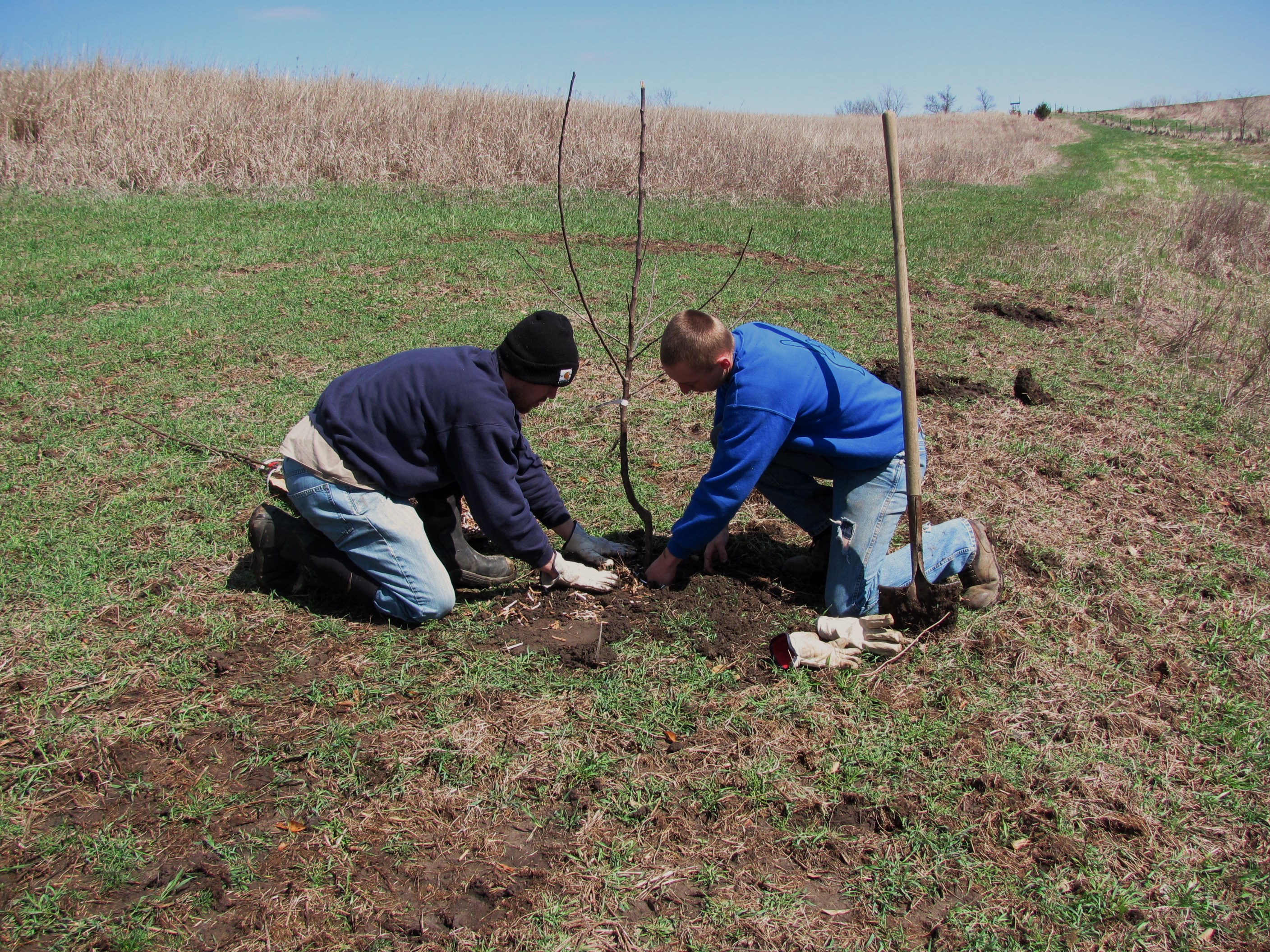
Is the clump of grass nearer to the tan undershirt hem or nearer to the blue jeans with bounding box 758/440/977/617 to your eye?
the blue jeans with bounding box 758/440/977/617

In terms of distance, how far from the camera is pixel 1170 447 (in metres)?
5.58

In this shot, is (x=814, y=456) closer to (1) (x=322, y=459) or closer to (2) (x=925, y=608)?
(2) (x=925, y=608)

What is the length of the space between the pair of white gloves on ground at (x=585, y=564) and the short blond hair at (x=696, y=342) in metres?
1.04

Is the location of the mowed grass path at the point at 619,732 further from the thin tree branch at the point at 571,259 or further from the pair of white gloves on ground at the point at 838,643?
the thin tree branch at the point at 571,259

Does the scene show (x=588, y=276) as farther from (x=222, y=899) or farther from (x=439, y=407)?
(x=222, y=899)

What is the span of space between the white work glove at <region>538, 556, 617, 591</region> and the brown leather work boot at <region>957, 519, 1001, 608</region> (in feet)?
5.20

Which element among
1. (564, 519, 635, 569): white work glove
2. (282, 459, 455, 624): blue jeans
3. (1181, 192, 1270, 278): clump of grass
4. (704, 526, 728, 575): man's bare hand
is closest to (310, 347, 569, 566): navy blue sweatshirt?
(282, 459, 455, 624): blue jeans

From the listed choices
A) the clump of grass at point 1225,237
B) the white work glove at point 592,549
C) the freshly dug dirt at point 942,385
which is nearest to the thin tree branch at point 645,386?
the freshly dug dirt at point 942,385

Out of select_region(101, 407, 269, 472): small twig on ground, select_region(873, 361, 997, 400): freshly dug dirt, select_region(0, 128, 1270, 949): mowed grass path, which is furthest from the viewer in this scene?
select_region(873, 361, 997, 400): freshly dug dirt

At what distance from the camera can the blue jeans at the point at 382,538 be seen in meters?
3.22

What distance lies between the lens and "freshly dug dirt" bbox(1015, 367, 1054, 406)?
621 cm

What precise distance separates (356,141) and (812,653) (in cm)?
1373

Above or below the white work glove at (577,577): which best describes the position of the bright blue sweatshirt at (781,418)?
above

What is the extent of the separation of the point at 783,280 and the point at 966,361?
118 inches
